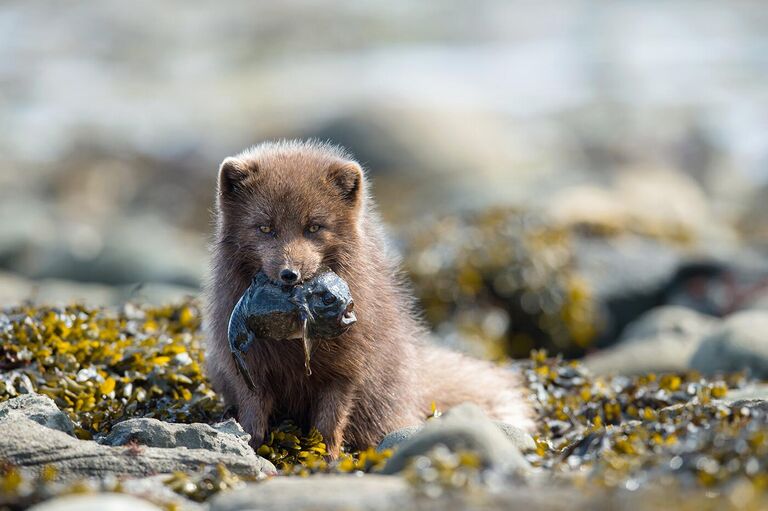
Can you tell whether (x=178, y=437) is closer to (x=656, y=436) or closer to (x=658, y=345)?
(x=656, y=436)

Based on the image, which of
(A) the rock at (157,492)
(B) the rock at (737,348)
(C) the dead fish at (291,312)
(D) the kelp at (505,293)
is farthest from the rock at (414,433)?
(D) the kelp at (505,293)

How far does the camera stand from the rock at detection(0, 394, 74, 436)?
6.50 m

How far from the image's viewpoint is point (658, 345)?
10.8 meters

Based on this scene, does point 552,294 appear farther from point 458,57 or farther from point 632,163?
point 458,57

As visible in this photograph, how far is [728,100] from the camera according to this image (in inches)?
1432

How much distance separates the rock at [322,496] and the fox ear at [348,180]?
8.04 ft

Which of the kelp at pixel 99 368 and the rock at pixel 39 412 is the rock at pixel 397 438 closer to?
the kelp at pixel 99 368

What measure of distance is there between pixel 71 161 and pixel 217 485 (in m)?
23.8

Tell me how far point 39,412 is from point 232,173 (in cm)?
204

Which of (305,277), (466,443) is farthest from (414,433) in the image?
(466,443)

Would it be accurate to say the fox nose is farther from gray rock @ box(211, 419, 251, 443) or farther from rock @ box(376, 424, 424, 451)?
rock @ box(376, 424, 424, 451)

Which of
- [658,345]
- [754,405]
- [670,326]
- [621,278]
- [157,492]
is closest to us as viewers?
[157,492]

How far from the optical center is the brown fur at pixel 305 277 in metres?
6.75

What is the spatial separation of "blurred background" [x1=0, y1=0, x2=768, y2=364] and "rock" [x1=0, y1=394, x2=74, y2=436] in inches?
154
